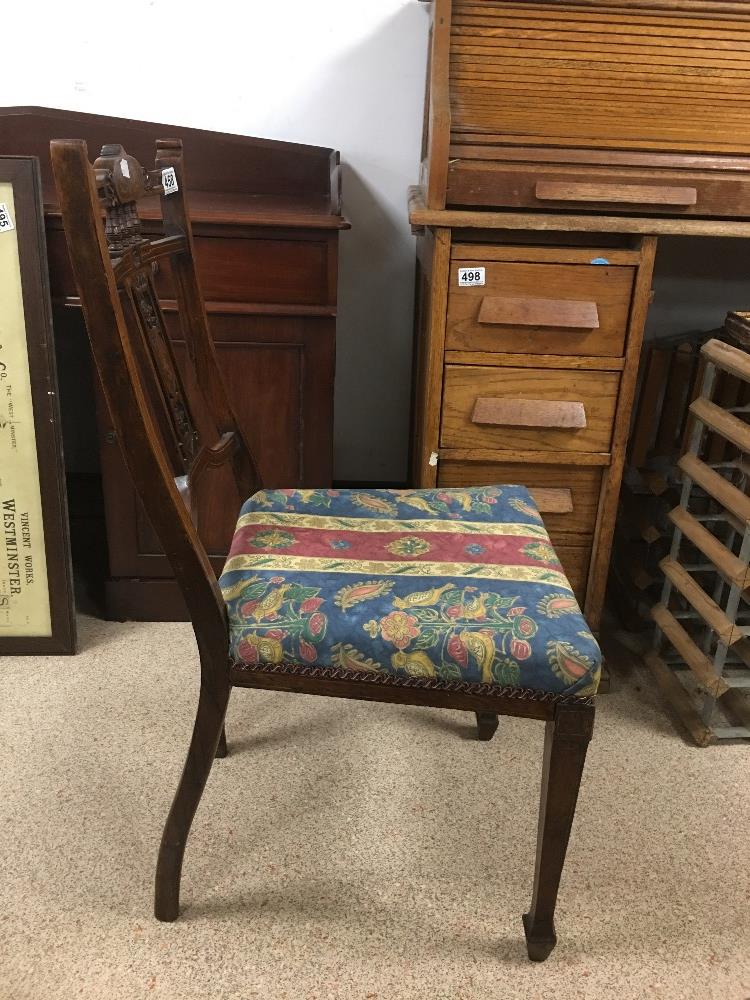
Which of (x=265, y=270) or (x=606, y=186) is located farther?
(x=265, y=270)

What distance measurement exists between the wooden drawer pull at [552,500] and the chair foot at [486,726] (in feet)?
1.31

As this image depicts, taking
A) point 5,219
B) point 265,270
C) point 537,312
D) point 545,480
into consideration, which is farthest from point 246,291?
point 545,480

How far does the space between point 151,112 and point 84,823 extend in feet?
4.86

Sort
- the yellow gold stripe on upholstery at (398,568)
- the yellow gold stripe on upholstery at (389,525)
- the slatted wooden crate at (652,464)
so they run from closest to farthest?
the yellow gold stripe on upholstery at (398,568) → the yellow gold stripe on upholstery at (389,525) → the slatted wooden crate at (652,464)

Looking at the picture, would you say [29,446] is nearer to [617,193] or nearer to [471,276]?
[471,276]

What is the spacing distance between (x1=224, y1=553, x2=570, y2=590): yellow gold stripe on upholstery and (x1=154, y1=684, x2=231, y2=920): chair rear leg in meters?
0.17

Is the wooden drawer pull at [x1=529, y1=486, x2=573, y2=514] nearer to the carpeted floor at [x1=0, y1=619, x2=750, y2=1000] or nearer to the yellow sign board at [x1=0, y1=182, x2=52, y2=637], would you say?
the carpeted floor at [x1=0, y1=619, x2=750, y2=1000]

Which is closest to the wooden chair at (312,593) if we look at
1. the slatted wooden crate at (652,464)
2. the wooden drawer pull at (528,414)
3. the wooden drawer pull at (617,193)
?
the wooden drawer pull at (528,414)

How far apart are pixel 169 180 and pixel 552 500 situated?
35.1 inches

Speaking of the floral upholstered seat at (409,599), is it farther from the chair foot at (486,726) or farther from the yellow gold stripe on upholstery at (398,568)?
the chair foot at (486,726)

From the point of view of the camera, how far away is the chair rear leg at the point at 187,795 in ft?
3.81

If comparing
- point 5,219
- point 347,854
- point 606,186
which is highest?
point 606,186

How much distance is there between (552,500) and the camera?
1.72m

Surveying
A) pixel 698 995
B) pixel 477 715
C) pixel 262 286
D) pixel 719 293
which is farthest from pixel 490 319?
pixel 698 995
